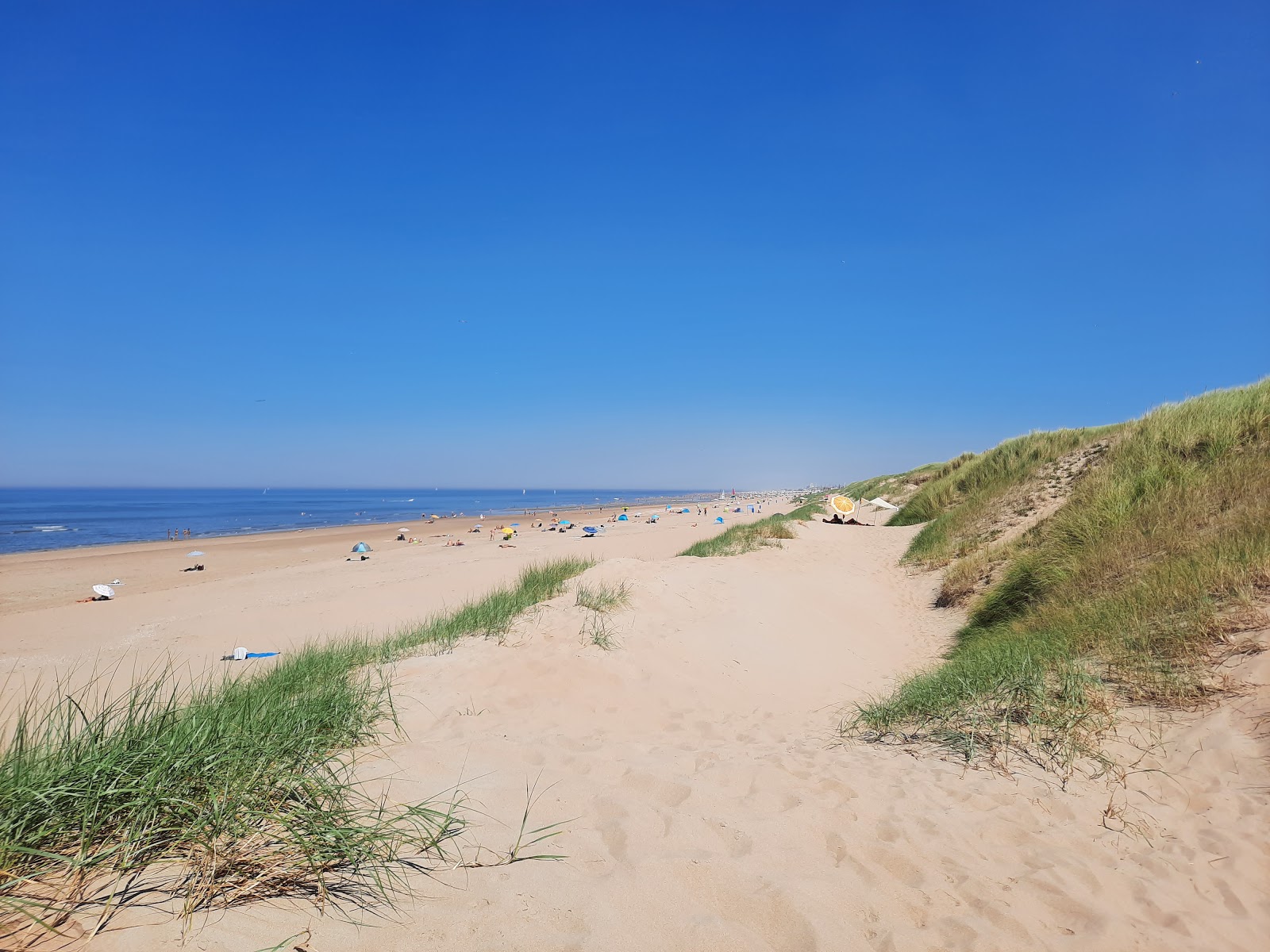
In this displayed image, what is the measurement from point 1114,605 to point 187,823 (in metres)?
6.52

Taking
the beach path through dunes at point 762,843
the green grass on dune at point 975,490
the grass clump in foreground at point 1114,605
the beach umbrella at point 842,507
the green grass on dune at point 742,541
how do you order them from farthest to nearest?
1. the beach umbrella at point 842,507
2. the green grass on dune at point 742,541
3. the green grass on dune at point 975,490
4. the grass clump in foreground at point 1114,605
5. the beach path through dunes at point 762,843

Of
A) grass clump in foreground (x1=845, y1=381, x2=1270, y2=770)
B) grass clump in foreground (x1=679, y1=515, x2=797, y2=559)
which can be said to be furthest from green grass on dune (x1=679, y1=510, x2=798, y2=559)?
grass clump in foreground (x1=845, y1=381, x2=1270, y2=770)

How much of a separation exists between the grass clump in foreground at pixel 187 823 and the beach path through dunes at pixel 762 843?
16 centimetres

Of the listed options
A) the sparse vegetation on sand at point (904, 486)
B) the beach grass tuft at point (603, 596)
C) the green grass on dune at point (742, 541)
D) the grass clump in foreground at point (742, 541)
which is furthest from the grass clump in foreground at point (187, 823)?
the sparse vegetation on sand at point (904, 486)

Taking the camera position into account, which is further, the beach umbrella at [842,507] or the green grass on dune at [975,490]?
the beach umbrella at [842,507]

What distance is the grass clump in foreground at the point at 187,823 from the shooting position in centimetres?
190

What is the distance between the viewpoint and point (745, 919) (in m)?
2.24

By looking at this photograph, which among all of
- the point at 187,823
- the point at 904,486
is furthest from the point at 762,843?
the point at 904,486

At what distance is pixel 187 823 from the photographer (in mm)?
Result: 2232

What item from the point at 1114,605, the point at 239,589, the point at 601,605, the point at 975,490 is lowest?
the point at 239,589

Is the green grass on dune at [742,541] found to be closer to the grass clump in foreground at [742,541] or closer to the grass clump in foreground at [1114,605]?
the grass clump in foreground at [742,541]

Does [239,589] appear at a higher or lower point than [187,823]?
lower

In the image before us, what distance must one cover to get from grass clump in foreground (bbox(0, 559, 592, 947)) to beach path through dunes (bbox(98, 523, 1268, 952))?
16 cm

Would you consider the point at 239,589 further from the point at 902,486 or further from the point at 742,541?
the point at 902,486
